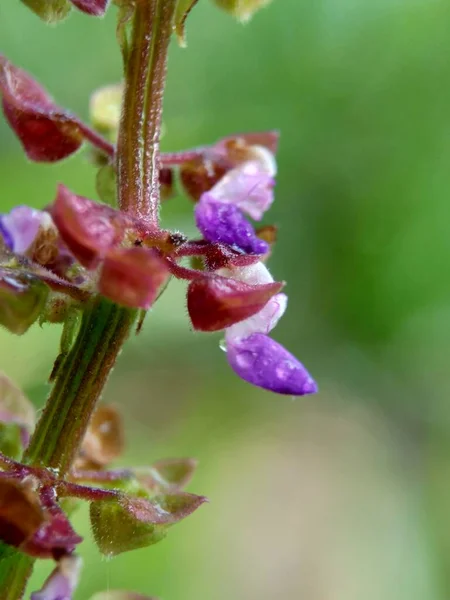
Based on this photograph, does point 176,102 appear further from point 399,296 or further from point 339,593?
point 339,593

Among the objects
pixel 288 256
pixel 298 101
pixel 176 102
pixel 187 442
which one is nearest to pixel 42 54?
pixel 176 102

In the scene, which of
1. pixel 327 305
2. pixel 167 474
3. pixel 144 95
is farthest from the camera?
pixel 327 305

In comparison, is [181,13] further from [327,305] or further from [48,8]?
[327,305]

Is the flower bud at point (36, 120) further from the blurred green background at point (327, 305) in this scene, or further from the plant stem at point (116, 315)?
the blurred green background at point (327, 305)

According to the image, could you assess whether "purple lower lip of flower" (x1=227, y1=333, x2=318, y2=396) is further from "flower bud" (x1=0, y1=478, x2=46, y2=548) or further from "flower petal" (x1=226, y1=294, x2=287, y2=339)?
"flower bud" (x1=0, y1=478, x2=46, y2=548)

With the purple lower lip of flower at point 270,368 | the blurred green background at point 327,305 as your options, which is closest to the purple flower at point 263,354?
the purple lower lip of flower at point 270,368

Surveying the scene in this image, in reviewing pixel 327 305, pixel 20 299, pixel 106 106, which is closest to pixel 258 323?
pixel 20 299
